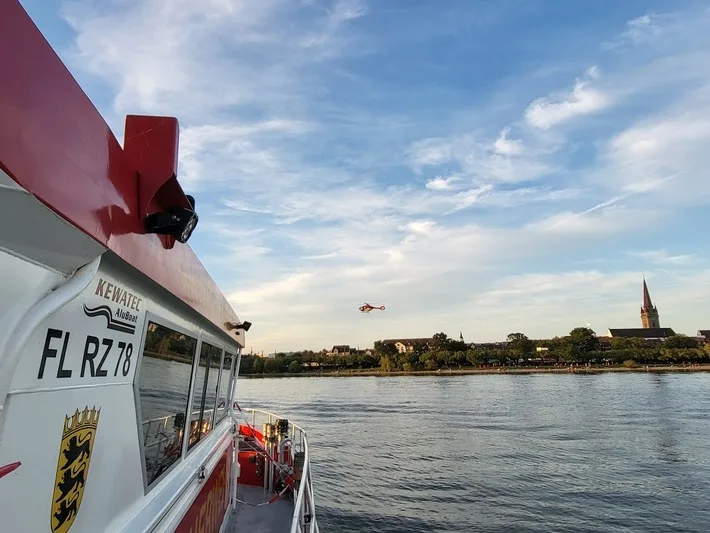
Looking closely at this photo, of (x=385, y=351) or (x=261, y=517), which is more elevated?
(x=385, y=351)

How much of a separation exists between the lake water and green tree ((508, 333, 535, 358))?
7966 cm

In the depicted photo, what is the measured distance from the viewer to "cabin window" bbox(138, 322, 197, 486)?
9.21 feet

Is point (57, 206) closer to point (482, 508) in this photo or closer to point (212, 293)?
point (212, 293)

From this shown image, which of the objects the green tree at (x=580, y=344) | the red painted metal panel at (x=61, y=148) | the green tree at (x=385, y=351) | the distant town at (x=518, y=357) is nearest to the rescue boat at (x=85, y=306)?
the red painted metal panel at (x=61, y=148)

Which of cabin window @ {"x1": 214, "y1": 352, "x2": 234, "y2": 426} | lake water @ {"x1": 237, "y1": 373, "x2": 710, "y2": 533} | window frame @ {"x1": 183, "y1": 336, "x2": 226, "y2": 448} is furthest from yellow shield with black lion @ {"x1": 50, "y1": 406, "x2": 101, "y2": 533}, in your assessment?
lake water @ {"x1": 237, "y1": 373, "x2": 710, "y2": 533}

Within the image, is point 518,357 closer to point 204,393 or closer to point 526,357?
point 526,357

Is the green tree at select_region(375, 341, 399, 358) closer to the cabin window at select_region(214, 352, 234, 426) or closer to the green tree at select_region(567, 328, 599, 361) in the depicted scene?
the green tree at select_region(567, 328, 599, 361)

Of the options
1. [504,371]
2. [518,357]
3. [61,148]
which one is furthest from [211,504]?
[518,357]

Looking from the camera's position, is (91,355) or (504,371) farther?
(504,371)

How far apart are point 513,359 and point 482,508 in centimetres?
10993

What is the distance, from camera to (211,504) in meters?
4.80

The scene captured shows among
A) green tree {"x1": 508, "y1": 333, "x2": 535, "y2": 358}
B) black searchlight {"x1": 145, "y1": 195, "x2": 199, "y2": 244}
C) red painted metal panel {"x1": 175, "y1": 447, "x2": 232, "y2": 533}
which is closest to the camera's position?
black searchlight {"x1": 145, "y1": 195, "x2": 199, "y2": 244}

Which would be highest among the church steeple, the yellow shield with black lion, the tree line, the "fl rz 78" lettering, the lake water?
the church steeple

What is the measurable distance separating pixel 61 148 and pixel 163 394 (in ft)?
6.97
